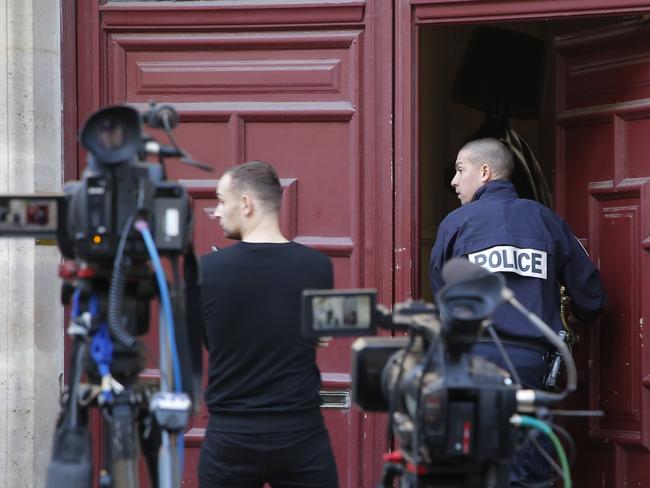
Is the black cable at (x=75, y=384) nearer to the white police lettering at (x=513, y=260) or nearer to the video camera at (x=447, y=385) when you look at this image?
the video camera at (x=447, y=385)

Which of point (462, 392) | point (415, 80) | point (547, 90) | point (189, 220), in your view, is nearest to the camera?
point (462, 392)

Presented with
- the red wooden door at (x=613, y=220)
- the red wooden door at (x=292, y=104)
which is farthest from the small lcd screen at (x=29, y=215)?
the red wooden door at (x=613, y=220)

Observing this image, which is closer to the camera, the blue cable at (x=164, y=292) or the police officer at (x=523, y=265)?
the blue cable at (x=164, y=292)

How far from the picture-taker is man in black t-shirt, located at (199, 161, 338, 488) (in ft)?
13.1

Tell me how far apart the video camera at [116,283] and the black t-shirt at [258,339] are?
0.73 metres

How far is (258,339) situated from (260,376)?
128 millimetres

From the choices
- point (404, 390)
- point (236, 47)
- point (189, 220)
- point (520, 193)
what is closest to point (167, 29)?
point (236, 47)

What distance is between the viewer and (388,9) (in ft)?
17.9

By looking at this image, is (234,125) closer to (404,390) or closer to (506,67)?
(506,67)

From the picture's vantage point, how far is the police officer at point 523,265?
4.87 metres

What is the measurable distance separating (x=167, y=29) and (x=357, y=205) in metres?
1.27

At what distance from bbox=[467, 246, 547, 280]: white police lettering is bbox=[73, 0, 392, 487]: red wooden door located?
2.02 feet

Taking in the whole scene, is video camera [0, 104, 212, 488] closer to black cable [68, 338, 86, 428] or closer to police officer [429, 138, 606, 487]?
black cable [68, 338, 86, 428]

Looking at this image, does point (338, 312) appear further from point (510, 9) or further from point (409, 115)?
point (510, 9)
